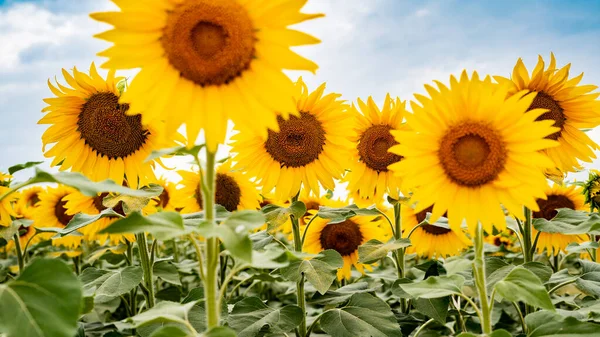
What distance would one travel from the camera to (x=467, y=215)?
6.74ft

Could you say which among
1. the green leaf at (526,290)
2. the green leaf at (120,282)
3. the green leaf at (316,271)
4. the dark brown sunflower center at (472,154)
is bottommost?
the green leaf at (120,282)

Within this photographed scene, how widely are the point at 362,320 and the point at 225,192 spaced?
2.11 meters

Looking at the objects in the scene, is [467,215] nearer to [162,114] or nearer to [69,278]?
[162,114]

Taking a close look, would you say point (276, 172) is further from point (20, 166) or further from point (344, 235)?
point (20, 166)

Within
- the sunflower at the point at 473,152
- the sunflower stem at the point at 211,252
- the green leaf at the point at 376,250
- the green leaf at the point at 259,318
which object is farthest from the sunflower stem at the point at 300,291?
the sunflower stem at the point at 211,252

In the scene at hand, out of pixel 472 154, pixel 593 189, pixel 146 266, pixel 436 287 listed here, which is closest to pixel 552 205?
pixel 593 189

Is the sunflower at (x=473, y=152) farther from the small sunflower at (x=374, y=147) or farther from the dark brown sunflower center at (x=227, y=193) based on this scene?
the dark brown sunflower center at (x=227, y=193)

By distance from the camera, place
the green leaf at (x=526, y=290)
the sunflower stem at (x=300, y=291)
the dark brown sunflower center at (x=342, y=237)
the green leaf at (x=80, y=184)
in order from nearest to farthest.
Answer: the green leaf at (x=80, y=184), the green leaf at (x=526, y=290), the sunflower stem at (x=300, y=291), the dark brown sunflower center at (x=342, y=237)

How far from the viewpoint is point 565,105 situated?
3.20 metres

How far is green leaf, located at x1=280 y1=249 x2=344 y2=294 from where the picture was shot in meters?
2.66

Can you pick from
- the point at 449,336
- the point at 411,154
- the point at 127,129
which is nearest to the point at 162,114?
the point at 411,154

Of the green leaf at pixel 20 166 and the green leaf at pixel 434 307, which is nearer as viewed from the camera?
the green leaf at pixel 20 166

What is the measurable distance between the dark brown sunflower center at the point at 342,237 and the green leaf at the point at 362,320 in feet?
5.02

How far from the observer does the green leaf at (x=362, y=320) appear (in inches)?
103
